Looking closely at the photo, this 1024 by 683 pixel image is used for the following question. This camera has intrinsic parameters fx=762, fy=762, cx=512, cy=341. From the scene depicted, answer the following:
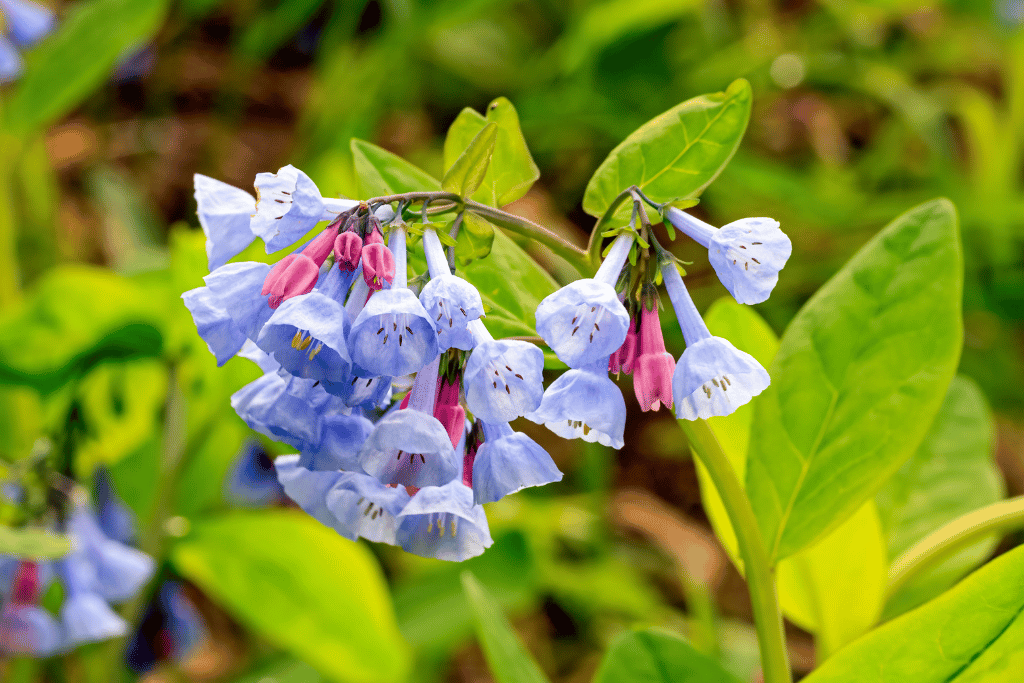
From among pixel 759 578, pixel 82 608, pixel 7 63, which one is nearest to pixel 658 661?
pixel 759 578

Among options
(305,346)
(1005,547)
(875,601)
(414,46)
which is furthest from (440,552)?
(414,46)

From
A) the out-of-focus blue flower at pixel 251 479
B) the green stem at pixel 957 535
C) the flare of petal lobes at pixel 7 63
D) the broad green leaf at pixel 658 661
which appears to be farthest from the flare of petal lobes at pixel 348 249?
the flare of petal lobes at pixel 7 63

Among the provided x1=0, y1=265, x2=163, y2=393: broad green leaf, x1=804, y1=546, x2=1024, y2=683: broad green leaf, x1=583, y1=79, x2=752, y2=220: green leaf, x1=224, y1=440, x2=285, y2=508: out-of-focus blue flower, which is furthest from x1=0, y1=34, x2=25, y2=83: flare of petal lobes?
x1=804, y1=546, x2=1024, y2=683: broad green leaf

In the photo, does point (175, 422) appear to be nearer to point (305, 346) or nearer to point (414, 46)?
point (305, 346)

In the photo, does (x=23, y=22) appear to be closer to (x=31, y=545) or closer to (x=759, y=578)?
Answer: (x=31, y=545)

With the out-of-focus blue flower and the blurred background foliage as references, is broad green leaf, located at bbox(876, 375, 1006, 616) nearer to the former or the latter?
the blurred background foliage
